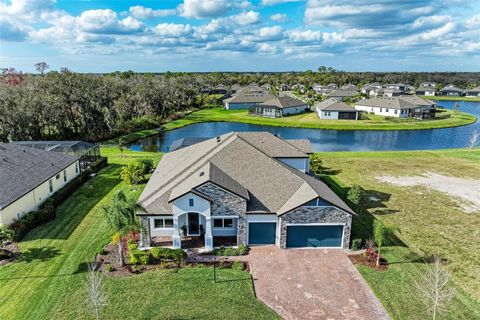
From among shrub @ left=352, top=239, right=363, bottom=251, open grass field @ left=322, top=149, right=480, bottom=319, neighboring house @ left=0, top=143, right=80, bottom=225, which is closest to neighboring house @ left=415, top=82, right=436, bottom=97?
open grass field @ left=322, top=149, right=480, bottom=319

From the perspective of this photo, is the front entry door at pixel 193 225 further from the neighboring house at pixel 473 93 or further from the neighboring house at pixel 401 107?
the neighboring house at pixel 473 93

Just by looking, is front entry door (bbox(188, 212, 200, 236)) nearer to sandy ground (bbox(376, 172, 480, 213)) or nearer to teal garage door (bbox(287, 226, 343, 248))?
teal garage door (bbox(287, 226, 343, 248))

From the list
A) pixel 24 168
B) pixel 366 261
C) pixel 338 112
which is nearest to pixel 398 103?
pixel 338 112

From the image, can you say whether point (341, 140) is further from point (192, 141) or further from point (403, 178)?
point (192, 141)

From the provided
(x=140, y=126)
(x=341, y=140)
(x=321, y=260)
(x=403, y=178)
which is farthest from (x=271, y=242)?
(x=140, y=126)

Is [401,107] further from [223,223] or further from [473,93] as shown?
[473,93]

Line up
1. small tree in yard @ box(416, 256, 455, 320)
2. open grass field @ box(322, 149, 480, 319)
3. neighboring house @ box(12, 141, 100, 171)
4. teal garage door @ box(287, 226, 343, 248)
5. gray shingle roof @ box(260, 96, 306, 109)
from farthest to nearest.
→ gray shingle roof @ box(260, 96, 306, 109) < neighboring house @ box(12, 141, 100, 171) < teal garage door @ box(287, 226, 343, 248) < open grass field @ box(322, 149, 480, 319) < small tree in yard @ box(416, 256, 455, 320)

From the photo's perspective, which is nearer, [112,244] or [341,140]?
[112,244]
